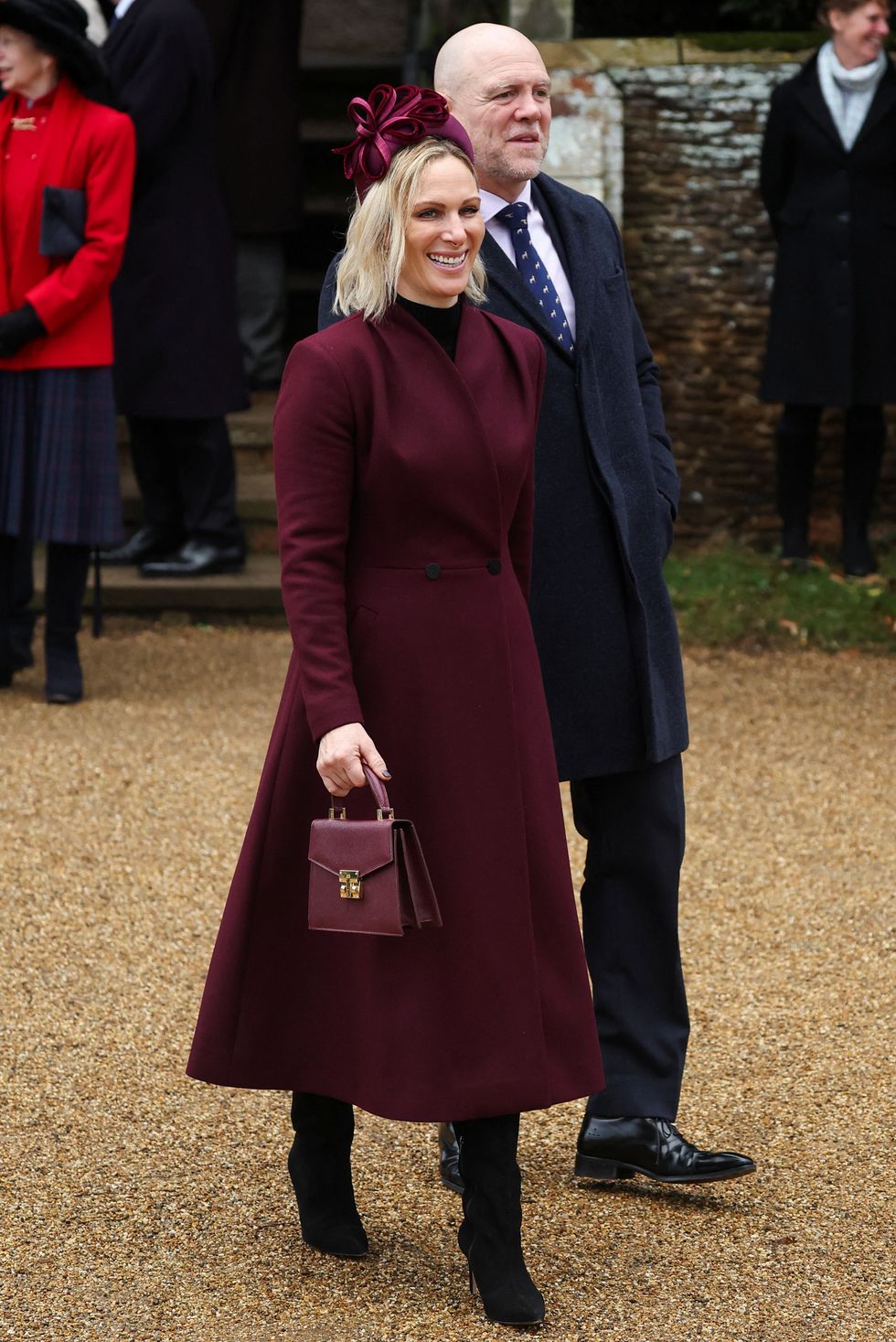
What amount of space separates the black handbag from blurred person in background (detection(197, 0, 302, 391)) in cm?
233

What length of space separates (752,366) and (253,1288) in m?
6.24

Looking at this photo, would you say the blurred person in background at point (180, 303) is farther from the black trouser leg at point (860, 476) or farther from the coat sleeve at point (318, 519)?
the coat sleeve at point (318, 519)

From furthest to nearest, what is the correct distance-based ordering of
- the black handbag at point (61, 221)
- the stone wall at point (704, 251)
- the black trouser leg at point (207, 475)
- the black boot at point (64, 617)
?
the stone wall at point (704, 251) < the black trouser leg at point (207, 475) < the black boot at point (64, 617) < the black handbag at point (61, 221)

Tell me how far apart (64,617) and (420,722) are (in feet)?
12.4

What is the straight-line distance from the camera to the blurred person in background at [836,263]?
308 inches

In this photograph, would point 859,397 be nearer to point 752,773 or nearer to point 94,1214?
point 752,773

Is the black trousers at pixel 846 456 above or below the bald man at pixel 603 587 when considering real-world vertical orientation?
below

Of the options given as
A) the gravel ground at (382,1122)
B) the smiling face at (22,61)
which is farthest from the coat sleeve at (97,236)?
the gravel ground at (382,1122)

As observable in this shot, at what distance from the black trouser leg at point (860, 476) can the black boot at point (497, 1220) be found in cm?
555

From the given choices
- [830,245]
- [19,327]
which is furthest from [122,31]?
[830,245]

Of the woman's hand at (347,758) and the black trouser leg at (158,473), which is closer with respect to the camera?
the woman's hand at (347,758)

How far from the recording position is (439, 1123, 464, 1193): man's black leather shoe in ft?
11.1

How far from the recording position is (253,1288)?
3.05 meters

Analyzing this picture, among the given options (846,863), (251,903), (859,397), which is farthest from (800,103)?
(251,903)
